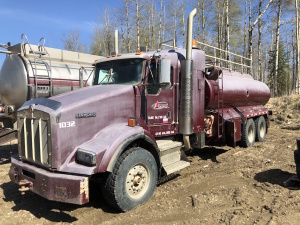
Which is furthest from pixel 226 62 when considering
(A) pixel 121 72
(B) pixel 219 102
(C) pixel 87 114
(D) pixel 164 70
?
(C) pixel 87 114

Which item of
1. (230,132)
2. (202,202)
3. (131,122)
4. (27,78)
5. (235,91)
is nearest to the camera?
(202,202)

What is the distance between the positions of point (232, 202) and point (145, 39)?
28776 mm

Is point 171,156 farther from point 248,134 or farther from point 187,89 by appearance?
point 248,134

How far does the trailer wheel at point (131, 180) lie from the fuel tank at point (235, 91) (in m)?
3.07

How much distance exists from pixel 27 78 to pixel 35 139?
3.42 m

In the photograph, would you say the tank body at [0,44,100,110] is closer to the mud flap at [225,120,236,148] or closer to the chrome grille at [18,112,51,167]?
the chrome grille at [18,112,51,167]

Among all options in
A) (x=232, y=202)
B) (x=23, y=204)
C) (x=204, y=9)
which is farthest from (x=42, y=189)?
(x=204, y=9)

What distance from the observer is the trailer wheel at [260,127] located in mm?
9858

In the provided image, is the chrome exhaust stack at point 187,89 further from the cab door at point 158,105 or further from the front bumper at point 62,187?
the front bumper at point 62,187

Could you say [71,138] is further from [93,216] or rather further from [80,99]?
[93,216]

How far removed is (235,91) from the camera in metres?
8.39

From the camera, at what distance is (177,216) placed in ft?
13.4

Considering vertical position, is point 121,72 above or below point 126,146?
above

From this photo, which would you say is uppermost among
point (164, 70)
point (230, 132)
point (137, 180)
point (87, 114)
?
point (164, 70)
